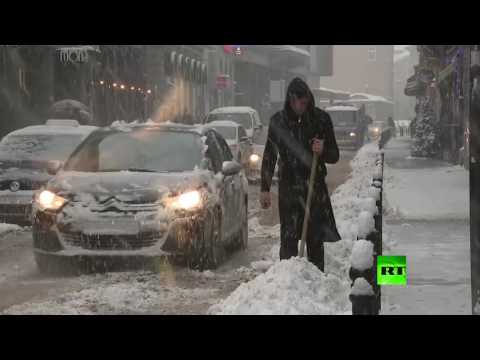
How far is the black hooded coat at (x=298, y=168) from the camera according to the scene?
7965mm

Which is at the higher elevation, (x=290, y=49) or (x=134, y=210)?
(x=290, y=49)

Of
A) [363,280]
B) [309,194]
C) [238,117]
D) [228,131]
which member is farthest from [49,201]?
[238,117]

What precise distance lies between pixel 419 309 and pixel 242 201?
4.59 meters

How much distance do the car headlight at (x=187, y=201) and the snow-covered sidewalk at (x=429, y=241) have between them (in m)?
2.10

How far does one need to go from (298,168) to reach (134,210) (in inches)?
81.9

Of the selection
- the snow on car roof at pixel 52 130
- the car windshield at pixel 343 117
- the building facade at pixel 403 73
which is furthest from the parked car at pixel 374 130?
the building facade at pixel 403 73

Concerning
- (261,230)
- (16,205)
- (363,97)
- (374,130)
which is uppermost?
(363,97)

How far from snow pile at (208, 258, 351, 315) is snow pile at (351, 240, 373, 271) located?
154 centimetres

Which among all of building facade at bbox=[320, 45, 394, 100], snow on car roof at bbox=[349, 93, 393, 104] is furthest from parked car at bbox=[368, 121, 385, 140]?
building facade at bbox=[320, 45, 394, 100]

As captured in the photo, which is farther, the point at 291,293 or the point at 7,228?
the point at 7,228

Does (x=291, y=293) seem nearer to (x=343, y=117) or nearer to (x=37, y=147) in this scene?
(x=37, y=147)

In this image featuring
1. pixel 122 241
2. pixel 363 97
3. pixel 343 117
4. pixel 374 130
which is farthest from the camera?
pixel 363 97

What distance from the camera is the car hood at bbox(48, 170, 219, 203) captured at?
379 inches

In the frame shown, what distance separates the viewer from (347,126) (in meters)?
47.4
